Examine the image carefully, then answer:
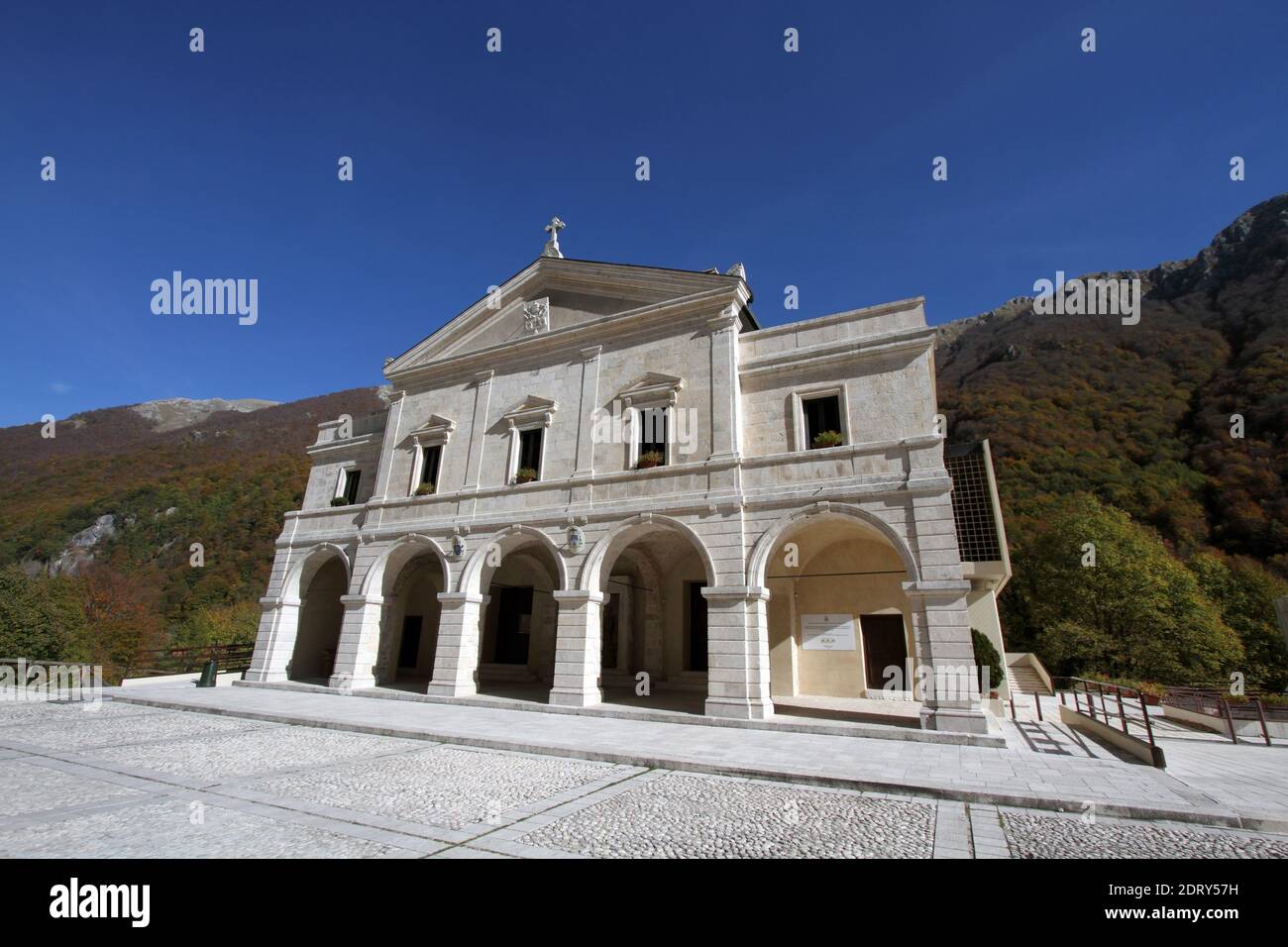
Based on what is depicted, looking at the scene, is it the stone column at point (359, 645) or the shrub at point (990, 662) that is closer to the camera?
the shrub at point (990, 662)

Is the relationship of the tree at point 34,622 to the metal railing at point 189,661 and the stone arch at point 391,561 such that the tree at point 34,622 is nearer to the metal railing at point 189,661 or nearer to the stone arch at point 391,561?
the metal railing at point 189,661

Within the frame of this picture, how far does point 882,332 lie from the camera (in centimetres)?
1360

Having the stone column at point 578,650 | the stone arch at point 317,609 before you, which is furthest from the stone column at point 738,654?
the stone arch at point 317,609

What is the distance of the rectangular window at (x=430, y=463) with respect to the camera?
1905 centimetres

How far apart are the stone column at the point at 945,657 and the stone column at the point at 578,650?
24.6 ft

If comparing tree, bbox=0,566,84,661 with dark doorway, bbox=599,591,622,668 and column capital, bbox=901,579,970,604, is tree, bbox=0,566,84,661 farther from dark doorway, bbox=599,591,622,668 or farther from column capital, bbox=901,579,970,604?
column capital, bbox=901,579,970,604

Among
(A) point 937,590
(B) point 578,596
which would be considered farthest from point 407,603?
(A) point 937,590

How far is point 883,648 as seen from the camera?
1541cm

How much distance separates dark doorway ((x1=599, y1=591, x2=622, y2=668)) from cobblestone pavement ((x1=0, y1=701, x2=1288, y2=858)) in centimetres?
981

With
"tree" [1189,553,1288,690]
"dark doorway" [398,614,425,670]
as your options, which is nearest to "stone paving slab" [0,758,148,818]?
"dark doorway" [398,614,425,670]

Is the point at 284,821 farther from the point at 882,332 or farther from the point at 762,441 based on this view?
the point at 882,332

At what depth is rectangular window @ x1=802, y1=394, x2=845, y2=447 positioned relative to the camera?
13.8 m
